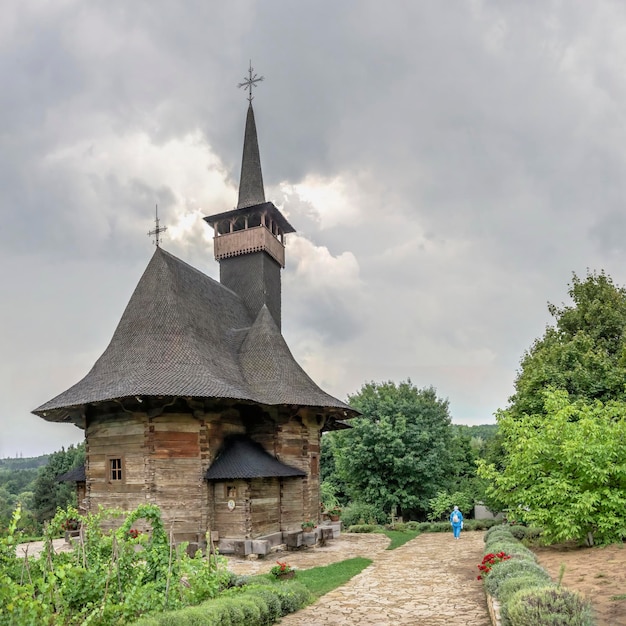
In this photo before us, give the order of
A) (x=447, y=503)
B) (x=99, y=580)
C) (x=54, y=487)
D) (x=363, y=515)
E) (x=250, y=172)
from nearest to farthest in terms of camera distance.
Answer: (x=99, y=580), (x=363, y=515), (x=447, y=503), (x=250, y=172), (x=54, y=487)

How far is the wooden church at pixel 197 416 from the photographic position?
594 inches

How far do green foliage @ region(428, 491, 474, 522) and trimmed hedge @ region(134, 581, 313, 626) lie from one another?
17.5 m

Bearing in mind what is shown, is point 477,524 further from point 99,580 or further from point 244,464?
point 99,580

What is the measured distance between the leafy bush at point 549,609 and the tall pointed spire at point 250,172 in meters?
20.1

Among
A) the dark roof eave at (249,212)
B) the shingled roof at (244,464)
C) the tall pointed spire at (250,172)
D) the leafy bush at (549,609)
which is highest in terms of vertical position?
the tall pointed spire at (250,172)

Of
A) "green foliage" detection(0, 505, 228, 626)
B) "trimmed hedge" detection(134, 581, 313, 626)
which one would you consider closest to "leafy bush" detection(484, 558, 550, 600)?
"trimmed hedge" detection(134, 581, 313, 626)

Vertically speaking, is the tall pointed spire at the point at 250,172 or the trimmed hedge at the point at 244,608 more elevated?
the tall pointed spire at the point at 250,172

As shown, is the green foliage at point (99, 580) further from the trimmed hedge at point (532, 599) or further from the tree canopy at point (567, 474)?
the tree canopy at point (567, 474)

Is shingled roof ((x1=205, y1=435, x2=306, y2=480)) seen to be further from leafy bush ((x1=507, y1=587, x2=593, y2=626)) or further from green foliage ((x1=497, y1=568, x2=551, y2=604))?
leafy bush ((x1=507, y1=587, x2=593, y2=626))

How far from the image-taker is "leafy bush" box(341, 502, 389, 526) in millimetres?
25031

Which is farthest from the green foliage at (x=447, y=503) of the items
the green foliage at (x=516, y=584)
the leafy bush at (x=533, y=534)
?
the green foliage at (x=516, y=584)

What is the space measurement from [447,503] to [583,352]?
9.49 metres

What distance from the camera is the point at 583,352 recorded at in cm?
2194

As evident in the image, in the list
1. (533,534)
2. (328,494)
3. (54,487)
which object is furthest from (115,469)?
(54,487)
